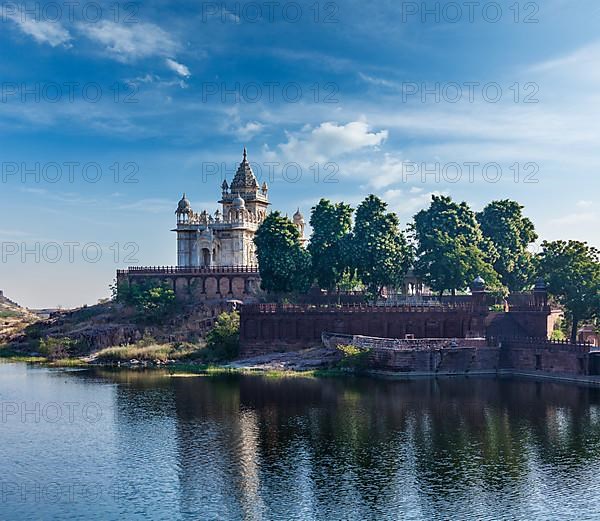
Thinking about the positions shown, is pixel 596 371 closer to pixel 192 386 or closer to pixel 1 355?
pixel 192 386

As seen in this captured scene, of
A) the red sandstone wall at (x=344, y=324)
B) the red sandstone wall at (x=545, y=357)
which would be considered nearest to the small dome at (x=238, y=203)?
the red sandstone wall at (x=344, y=324)

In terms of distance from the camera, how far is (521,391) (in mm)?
64812

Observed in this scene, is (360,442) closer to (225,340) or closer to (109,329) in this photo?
(225,340)

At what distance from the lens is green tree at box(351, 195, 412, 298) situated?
86.3 m

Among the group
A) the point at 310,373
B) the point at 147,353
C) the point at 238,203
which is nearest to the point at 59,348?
the point at 147,353

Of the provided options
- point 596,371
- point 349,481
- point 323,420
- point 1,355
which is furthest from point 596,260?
point 1,355

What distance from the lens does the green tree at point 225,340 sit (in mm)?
87875

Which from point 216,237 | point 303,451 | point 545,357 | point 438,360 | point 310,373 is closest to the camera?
point 303,451

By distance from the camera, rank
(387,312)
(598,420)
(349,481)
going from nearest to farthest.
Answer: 1. (349,481)
2. (598,420)
3. (387,312)

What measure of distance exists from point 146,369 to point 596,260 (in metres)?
51.5

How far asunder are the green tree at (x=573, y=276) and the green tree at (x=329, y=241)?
2302 cm

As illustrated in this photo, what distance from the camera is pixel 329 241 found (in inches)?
3565

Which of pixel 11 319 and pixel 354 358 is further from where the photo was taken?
pixel 11 319

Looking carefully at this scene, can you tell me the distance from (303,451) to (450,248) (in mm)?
47492
